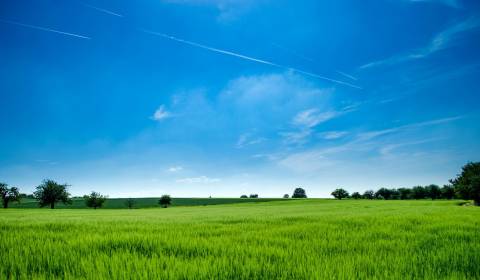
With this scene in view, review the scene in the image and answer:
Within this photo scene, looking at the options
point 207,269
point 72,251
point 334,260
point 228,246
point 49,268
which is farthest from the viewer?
point 228,246

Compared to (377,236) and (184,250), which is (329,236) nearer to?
(377,236)

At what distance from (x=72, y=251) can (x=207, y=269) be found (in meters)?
2.57

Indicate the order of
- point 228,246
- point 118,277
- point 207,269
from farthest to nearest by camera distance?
1. point 228,246
2. point 207,269
3. point 118,277

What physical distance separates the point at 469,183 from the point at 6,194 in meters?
137

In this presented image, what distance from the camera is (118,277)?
10.7 feet

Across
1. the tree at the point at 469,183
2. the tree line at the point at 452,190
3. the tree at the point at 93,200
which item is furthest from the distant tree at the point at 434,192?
the tree at the point at 93,200

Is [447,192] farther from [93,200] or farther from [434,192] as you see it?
[93,200]

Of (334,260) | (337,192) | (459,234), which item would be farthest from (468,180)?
(337,192)

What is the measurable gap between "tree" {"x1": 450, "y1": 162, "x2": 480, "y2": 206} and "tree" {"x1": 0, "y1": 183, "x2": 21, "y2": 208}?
133553 millimetres

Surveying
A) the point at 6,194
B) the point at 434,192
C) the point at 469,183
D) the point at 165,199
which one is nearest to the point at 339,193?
the point at 434,192

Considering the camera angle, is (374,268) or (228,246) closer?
(374,268)

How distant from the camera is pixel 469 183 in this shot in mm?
64625

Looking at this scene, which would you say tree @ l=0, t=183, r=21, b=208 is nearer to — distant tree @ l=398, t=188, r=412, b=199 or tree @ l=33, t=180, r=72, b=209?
tree @ l=33, t=180, r=72, b=209

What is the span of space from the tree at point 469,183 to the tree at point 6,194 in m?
134
